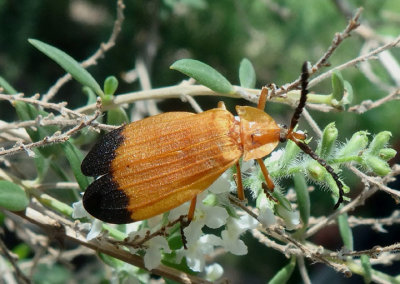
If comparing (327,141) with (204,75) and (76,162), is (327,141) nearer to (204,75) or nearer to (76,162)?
(204,75)

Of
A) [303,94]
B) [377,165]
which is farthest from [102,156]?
[377,165]

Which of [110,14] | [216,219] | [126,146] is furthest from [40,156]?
[110,14]

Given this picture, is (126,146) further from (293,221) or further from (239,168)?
(293,221)

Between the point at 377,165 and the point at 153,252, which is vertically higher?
the point at 377,165

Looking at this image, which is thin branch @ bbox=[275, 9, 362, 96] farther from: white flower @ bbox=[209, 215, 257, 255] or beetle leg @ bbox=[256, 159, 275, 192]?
white flower @ bbox=[209, 215, 257, 255]

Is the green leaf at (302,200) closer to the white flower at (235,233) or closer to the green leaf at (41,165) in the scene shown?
the white flower at (235,233)

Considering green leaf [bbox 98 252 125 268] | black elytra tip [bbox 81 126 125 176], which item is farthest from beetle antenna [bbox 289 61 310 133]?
green leaf [bbox 98 252 125 268]
